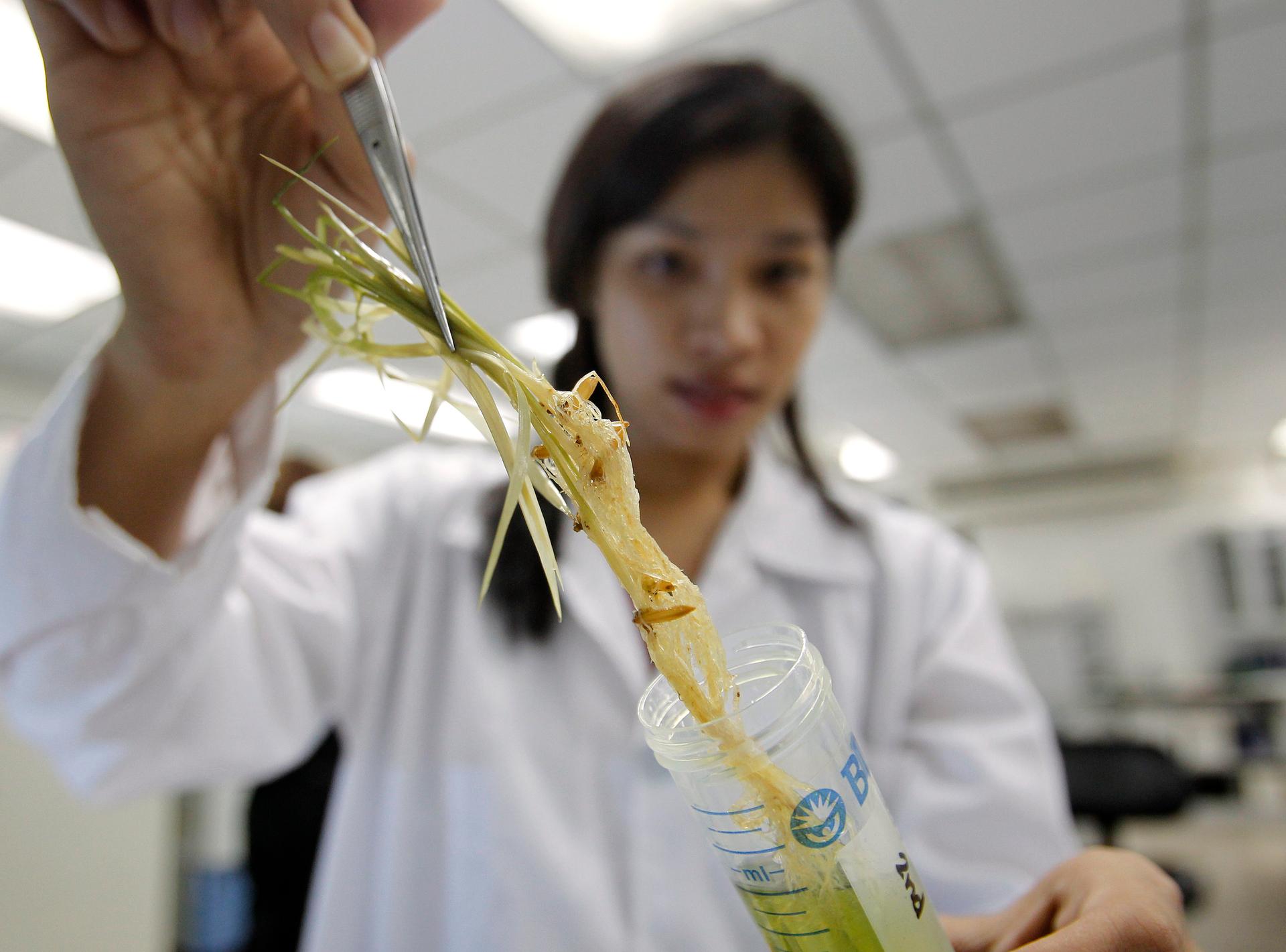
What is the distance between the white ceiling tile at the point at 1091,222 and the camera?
108 inches

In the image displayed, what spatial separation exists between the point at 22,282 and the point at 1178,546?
332 inches

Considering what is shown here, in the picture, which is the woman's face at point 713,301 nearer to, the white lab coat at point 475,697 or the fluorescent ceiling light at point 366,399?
the white lab coat at point 475,697

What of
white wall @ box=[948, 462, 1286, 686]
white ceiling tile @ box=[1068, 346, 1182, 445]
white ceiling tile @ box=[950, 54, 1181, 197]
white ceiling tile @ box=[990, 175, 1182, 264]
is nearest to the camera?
white ceiling tile @ box=[950, 54, 1181, 197]

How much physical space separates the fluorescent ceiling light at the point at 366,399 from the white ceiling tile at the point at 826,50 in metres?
2.04

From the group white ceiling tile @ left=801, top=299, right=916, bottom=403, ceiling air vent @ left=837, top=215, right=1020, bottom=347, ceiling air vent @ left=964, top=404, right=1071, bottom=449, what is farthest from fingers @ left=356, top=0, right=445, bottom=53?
ceiling air vent @ left=964, top=404, right=1071, bottom=449

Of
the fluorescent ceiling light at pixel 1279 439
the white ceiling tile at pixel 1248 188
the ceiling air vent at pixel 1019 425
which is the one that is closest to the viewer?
A: the white ceiling tile at pixel 1248 188

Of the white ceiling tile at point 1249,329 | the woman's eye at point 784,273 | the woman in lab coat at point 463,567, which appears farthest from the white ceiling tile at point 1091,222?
the woman's eye at point 784,273

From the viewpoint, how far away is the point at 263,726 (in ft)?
2.81

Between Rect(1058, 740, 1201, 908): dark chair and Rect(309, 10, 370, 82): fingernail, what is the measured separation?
3.49 m

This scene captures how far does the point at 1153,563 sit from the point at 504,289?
22.5 feet

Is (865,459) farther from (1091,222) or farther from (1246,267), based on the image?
(1091,222)

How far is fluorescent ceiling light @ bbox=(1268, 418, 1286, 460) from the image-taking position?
610 centimetres

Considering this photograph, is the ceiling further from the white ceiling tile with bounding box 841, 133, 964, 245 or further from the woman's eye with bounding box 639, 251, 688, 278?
the woman's eye with bounding box 639, 251, 688, 278

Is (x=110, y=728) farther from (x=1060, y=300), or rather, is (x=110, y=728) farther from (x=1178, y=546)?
(x=1178, y=546)
